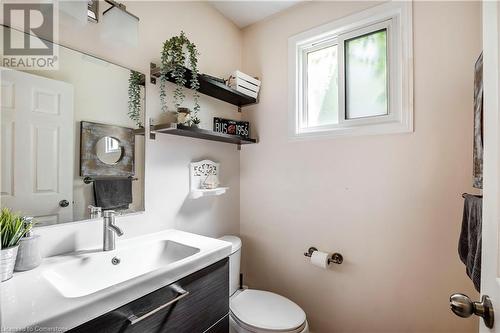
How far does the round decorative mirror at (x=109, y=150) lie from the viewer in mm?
1179

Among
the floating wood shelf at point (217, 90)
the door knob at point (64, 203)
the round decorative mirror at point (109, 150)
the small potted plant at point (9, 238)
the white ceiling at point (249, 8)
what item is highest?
the white ceiling at point (249, 8)

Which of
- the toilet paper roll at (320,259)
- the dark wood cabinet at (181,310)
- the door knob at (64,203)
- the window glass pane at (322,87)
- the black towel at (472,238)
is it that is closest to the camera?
the dark wood cabinet at (181,310)

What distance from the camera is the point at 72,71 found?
1.09 meters

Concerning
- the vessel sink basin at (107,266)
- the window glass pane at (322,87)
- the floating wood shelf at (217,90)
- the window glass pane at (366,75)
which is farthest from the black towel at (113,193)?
the window glass pane at (366,75)

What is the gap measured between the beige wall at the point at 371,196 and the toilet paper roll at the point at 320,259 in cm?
9

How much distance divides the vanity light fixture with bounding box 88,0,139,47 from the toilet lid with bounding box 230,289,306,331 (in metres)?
1.65

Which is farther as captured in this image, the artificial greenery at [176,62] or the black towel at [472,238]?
the artificial greenery at [176,62]

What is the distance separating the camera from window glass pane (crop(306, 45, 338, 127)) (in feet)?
5.72

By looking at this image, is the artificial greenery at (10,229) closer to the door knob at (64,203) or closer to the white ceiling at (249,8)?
the door knob at (64,203)

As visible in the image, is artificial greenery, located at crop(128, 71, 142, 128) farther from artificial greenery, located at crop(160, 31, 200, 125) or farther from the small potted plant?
the small potted plant

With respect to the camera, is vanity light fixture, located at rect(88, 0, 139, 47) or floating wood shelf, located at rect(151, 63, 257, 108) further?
floating wood shelf, located at rect(151, 63, 257, 108)

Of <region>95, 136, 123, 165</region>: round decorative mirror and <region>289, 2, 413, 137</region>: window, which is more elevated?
<region>289, 2, 413, 137</region>: window

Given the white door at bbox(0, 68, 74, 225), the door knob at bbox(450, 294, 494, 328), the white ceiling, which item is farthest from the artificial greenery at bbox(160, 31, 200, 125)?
the door knob at bbox(450, 294, 494, 328)

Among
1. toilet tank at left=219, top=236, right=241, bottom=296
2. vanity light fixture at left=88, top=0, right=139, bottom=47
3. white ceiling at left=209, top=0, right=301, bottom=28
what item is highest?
white ceiling at left=209, top=0, right=301, bottom=28
